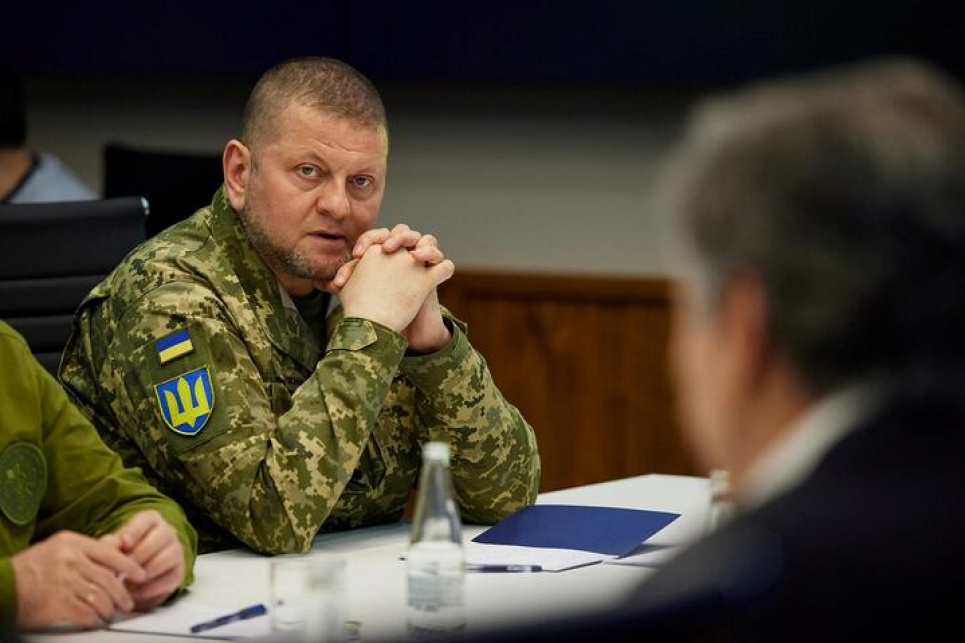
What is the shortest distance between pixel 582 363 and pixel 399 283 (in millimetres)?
2396

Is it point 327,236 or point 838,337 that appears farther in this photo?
point 327,236

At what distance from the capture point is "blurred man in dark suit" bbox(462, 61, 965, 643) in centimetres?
99

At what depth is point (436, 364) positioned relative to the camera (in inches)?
105

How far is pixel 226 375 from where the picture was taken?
2479mm

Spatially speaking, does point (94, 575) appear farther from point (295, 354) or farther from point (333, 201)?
point (333, 201)

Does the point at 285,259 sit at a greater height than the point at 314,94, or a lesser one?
lesser

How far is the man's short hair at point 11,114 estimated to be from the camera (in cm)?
459

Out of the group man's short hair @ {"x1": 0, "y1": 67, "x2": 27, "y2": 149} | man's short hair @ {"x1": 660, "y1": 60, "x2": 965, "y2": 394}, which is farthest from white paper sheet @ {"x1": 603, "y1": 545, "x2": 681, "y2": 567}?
man's short hair @ {"x1": 0, "y1": 67, "x2": 27, "y2": 149}

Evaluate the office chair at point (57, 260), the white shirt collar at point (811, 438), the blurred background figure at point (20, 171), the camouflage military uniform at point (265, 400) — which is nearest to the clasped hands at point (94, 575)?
the camouflage military uniform at point (265, 400)

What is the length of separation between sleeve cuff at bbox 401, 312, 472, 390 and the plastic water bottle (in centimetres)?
60

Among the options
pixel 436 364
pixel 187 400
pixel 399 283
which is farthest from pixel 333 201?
pixel 187 400

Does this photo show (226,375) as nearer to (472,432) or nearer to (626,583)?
(472,432)

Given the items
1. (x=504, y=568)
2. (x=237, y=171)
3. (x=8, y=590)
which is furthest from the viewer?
(x=237, y=171)

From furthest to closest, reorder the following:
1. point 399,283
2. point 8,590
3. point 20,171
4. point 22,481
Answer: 1. point 20,171
2. point 399,283
3. point 22,481
4. point 8,590
